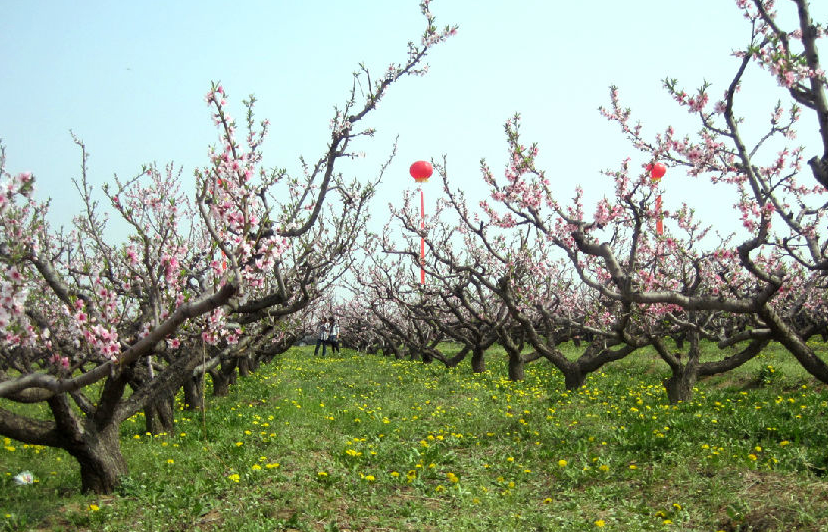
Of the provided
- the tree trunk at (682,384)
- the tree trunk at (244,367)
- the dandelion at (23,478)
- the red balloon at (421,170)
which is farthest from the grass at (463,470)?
the tree trunk at (244,367)

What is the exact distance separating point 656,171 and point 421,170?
8062mm

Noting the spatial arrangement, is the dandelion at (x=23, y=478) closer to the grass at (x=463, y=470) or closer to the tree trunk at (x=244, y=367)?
the grass at (x=463, y=470)

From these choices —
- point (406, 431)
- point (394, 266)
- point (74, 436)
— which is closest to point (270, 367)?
point (394, 266)

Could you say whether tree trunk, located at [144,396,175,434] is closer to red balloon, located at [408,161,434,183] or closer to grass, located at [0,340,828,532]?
grass, located at [0,340,828,532]

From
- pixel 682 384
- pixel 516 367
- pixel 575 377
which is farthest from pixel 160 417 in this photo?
pixel 516 367

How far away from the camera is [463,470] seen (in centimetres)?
720

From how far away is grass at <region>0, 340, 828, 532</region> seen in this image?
17.8ft

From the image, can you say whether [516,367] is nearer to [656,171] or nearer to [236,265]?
[656,171]

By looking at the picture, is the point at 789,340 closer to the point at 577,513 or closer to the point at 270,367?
the point at 577,513

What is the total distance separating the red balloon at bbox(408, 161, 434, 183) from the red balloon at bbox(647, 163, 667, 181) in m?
7.43

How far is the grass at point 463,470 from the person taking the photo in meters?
5.43

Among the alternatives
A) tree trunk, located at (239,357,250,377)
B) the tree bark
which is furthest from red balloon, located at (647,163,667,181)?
tree trunk, located at (239,357,250,377)

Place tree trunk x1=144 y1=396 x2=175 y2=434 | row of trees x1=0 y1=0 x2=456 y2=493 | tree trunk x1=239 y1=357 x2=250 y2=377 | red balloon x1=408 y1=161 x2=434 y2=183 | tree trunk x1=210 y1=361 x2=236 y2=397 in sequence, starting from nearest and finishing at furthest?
row of trees x1=0 y1=0 x2=456 y2=493
tree trunk x1=144 y1=396 x2=175 y2=434
tree trunk x1=210 y1=361 x2=236 y2=397
red balloon x1=408 y1=161 x2=434 y2=183
tree trunk x1=239 y1=357 x2=250 y2=377

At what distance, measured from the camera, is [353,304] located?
34844mm
